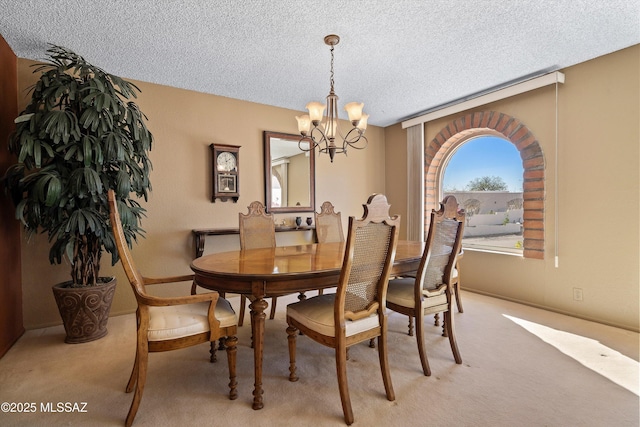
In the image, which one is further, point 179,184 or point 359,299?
point 179,184

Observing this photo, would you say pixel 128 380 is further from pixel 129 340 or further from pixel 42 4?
pixel 42 4

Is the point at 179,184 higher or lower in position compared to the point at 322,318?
higher

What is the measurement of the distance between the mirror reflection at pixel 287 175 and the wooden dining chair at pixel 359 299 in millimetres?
2357

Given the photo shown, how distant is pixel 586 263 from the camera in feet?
9.45

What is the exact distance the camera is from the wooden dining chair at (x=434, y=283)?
2.00m

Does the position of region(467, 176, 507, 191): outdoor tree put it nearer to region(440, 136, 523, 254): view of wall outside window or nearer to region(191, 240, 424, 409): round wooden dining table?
region(440, 136, 523, 254): view of wall outside window

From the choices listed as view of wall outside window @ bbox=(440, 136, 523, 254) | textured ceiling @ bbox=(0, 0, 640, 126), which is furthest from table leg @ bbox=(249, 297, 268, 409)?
view of wall outside window @ bbox=(440, 136, 523, 254)

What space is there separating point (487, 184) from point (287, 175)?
102 inches

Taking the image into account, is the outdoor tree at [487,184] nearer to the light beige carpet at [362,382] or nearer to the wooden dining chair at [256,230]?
the light beige carpet at [362,382]

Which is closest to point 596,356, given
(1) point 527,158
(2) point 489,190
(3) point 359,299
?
(3) point 359,299

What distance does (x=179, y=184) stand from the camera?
342 centimetres

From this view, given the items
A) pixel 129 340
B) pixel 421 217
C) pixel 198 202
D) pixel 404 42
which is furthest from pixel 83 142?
pixel 421 217

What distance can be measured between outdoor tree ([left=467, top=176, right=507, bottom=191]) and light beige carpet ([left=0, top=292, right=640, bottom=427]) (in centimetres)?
174

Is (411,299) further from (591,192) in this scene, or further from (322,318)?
(591,192)
